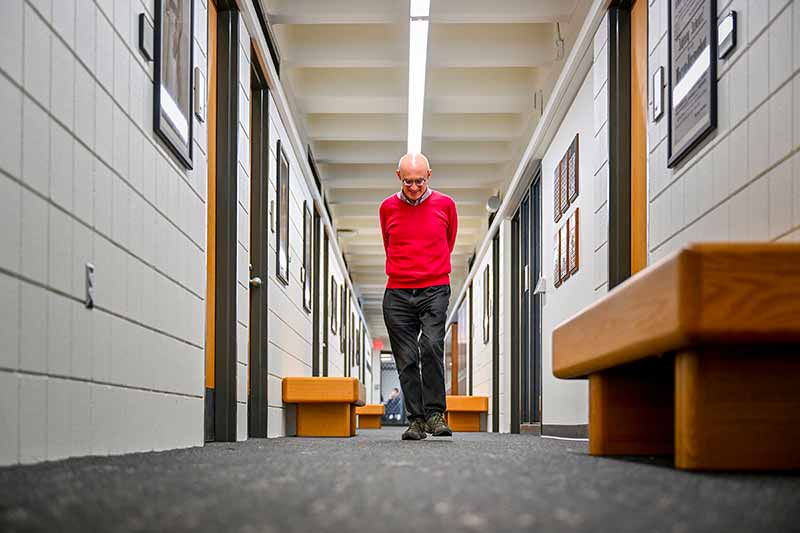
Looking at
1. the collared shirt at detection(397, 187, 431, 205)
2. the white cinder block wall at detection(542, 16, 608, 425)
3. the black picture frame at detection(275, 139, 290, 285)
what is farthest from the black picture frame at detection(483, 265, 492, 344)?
the collared shirt at detection(397, 187, 431, 205)

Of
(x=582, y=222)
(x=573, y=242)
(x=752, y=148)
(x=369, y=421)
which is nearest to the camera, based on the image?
(x=752, y=148)

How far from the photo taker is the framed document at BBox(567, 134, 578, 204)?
5.57 metres

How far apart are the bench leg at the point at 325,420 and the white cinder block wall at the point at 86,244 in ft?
8.80

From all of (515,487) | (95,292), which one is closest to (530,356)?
(95,292)

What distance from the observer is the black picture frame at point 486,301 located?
10.4 m

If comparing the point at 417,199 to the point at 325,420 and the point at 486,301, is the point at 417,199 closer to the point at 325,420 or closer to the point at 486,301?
the point at 325,420

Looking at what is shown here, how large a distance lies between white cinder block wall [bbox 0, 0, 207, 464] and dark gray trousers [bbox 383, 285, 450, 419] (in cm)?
113

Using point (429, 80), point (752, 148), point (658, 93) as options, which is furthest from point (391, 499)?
point (429, 80)

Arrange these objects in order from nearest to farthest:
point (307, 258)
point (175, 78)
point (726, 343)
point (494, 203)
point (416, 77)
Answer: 1. point (726, 343)
2. point (175, 78)
3. point (416, 77)
4. point (307, 258)
5. point (494, 203)

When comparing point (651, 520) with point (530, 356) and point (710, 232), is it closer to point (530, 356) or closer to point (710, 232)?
point (710, 232)

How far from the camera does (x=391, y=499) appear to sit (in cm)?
137

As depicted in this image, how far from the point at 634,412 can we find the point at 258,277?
3.04 metres

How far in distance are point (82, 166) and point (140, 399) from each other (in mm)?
818

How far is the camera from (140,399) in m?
2.88
